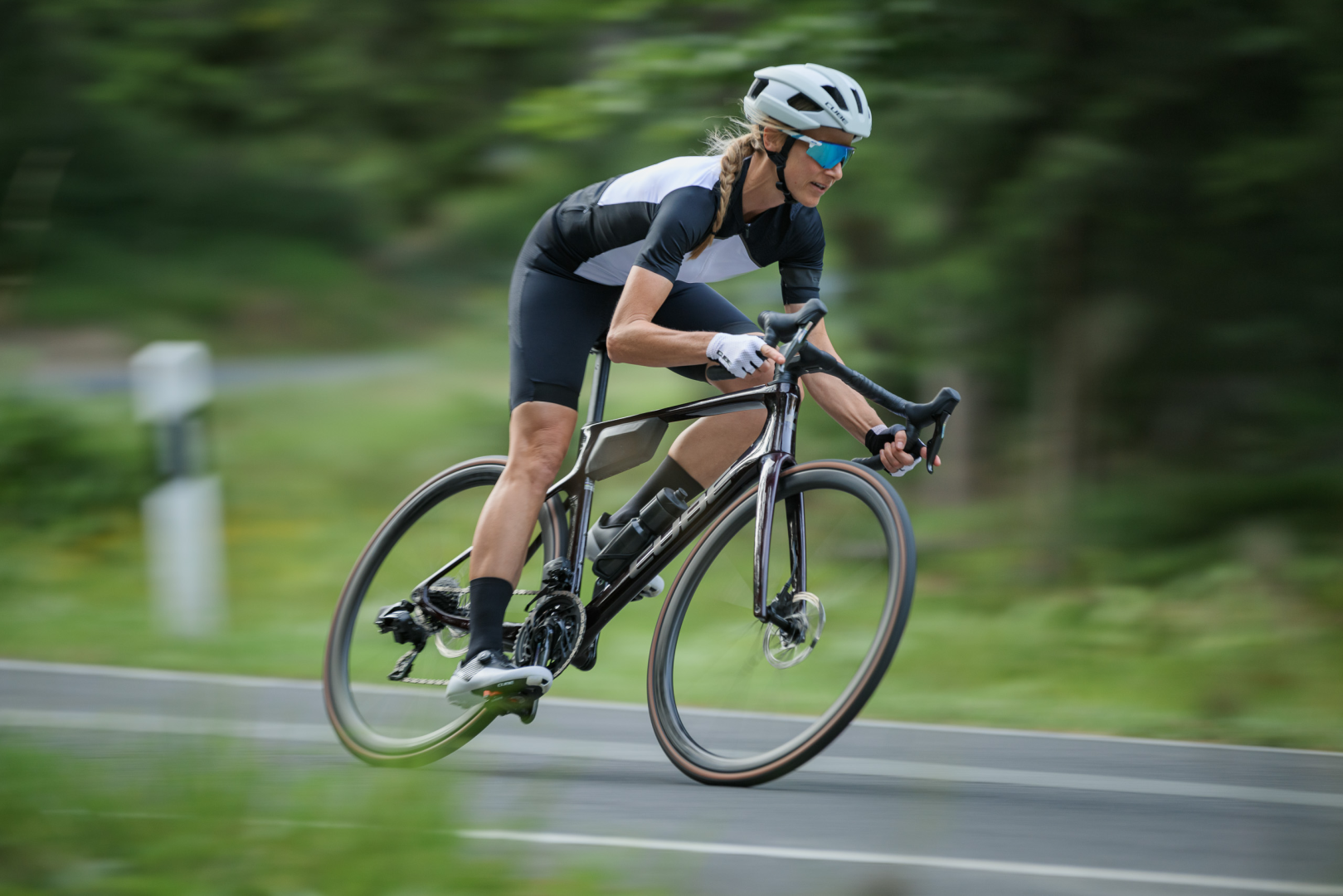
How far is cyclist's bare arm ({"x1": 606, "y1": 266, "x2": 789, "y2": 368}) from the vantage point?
12.9ft

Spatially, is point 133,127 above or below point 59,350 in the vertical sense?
above

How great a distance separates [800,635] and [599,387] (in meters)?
1.06

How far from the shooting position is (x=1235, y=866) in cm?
365

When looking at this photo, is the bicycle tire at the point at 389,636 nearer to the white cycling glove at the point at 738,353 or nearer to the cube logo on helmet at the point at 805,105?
the white cycling glove at the point at 738,353

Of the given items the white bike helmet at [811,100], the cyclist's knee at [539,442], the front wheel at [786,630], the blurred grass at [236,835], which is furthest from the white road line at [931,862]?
the white bike helmet at [811,100]

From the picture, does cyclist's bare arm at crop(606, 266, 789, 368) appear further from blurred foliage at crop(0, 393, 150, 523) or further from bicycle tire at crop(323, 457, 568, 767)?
blurred foliage at crop(0, 393, 150, 523)

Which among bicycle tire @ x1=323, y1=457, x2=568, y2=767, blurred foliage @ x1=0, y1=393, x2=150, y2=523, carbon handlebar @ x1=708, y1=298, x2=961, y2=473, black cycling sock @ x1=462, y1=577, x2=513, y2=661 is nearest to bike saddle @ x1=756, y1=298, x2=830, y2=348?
carbon handlebar @ x1=708, y1=298, x2=961, y2=473

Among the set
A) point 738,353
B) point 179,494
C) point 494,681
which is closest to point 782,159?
point 738,353

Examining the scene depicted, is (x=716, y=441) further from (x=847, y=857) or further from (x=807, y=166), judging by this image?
(x=847, y=857)

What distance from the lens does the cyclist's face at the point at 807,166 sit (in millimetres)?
3973

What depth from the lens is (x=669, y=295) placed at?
4527 millimetres

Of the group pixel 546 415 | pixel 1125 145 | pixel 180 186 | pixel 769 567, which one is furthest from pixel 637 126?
pixel 180 186

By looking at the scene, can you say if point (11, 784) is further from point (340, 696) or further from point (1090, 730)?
point (1090, 730)

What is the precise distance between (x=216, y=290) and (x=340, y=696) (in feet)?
48.6
